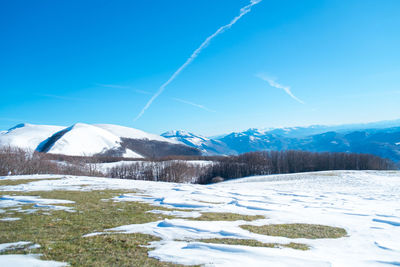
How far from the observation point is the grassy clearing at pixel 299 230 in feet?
31.6

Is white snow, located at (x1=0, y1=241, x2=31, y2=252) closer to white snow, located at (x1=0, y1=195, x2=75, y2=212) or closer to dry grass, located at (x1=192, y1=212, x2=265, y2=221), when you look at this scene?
white snow, located at (x1=0, y1=195, x2=75, y2=212)

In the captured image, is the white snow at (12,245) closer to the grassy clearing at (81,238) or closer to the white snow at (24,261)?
the grassy clearing at (81,238)

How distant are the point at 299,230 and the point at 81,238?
8.89 meters

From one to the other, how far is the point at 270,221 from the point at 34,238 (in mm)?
10248

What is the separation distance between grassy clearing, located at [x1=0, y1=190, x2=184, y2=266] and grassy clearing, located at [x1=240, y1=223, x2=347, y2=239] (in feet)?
15.6

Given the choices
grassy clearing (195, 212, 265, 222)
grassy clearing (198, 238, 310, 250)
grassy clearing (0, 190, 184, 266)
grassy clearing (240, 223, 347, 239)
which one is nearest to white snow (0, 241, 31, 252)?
grassy clearing (0, 190, 184, 266)

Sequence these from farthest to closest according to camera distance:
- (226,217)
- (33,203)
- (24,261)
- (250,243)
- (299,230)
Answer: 1. (33,203)
2. (226,217)
3. (299,230)
4. (250,243)
5. (24,261)

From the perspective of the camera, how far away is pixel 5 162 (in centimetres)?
5606

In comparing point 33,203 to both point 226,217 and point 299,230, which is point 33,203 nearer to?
point 226,217

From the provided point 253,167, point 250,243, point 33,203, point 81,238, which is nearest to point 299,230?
point 250,243

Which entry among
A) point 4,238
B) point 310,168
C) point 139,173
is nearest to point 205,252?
point 4,238

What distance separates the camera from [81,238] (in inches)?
325

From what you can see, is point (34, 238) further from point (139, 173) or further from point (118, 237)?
point (139, 173)

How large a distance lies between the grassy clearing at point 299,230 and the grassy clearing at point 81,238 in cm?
475
